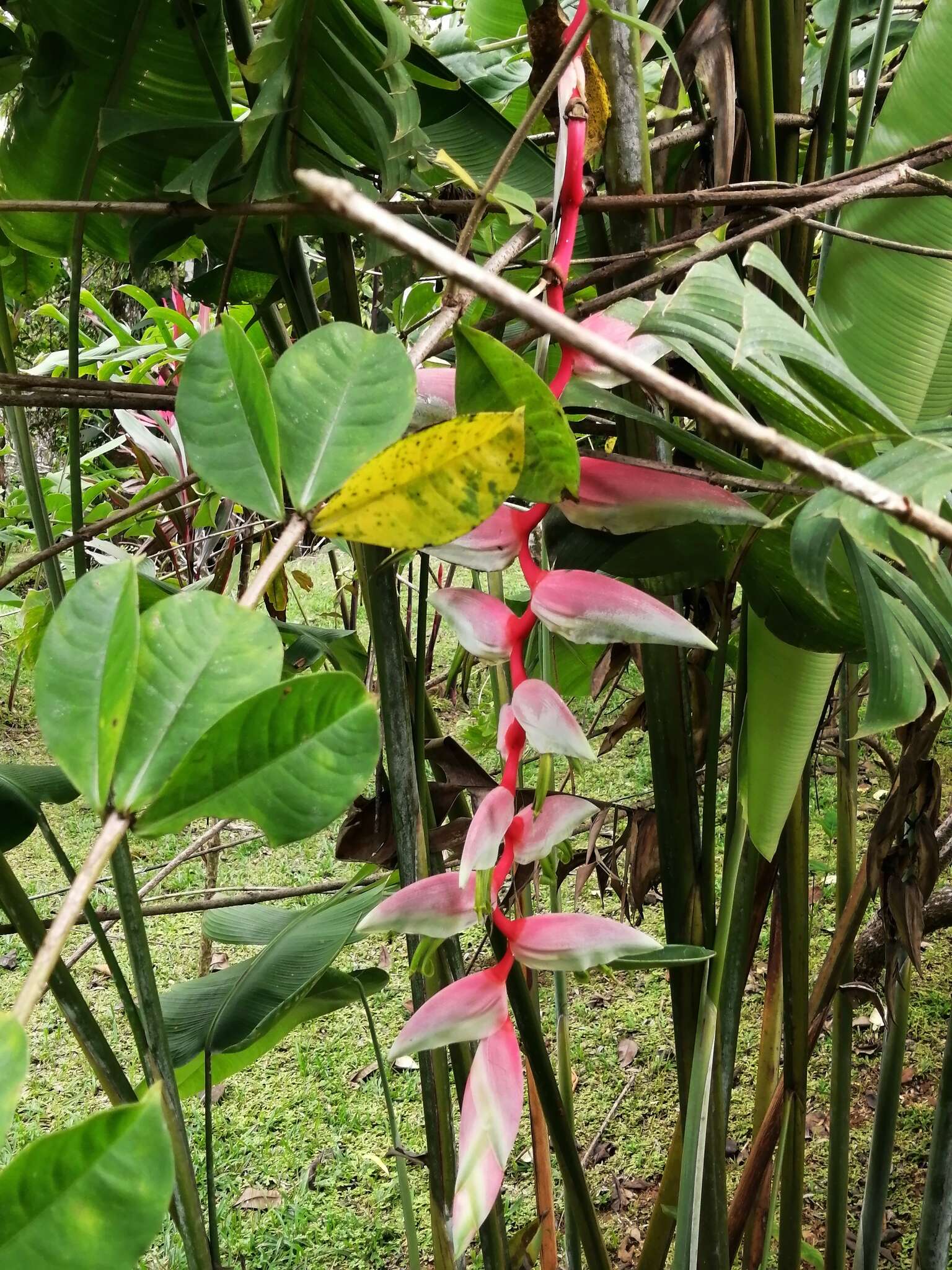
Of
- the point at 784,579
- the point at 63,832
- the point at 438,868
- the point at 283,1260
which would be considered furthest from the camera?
the point at 63,832

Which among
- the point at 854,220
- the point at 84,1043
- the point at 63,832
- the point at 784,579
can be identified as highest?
the point at 854,220

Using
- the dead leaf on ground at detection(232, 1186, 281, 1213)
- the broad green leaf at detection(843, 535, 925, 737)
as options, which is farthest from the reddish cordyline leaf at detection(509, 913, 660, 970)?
the dead leaf on ground at detection(232, 1186, 281, 1213)

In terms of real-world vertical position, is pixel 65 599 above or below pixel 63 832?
above

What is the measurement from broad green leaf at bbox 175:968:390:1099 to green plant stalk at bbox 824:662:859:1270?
0.34 meters

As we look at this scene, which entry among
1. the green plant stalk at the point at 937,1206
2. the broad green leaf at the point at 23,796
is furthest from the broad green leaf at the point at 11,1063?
the green plant stalk at the point at 937,1206

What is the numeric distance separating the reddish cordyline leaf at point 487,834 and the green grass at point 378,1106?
0.60 meters

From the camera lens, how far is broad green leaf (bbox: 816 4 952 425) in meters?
0.37

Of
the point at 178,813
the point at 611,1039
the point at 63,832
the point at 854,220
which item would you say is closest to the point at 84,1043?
the point at 178,813

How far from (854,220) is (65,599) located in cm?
34

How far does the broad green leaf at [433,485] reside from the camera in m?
0.18

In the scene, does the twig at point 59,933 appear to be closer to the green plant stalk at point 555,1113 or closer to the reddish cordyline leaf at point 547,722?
the reddish cordyline leaf at point 547,722

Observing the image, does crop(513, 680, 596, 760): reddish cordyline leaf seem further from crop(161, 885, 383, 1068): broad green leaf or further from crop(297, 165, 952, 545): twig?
crop(161, 885, 383, 1068): broad green leaf

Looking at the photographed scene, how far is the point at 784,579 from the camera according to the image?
339mm

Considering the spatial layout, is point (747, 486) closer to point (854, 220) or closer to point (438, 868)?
point (854, 220)
